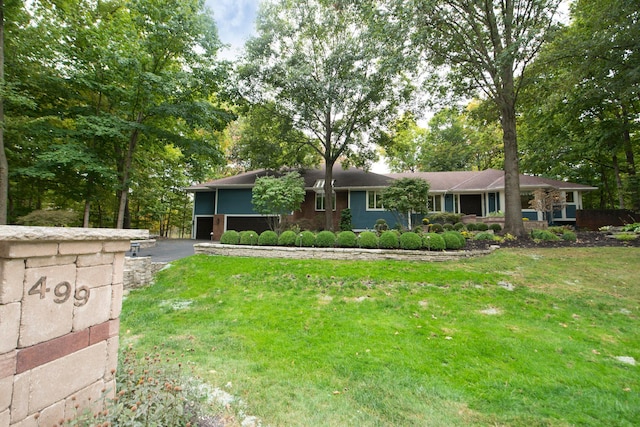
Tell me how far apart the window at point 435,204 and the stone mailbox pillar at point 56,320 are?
18077 millimetres

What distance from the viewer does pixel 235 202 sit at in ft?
55.6

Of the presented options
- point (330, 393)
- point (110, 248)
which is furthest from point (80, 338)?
point (330, 393)

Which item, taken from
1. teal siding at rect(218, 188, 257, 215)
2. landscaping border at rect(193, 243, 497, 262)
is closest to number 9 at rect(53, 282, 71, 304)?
landscaping border at rect(193, 243, 497, 262)

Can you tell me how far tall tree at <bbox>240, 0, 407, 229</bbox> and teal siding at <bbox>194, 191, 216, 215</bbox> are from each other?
6889 mm

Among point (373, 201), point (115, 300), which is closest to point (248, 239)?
point (115, 300)

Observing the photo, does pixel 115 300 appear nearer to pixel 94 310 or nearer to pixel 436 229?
pixel 94 310

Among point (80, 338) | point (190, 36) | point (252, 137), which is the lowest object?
point (80, 338)

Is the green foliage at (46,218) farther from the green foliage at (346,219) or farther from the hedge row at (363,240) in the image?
the green foliage at (346,219)

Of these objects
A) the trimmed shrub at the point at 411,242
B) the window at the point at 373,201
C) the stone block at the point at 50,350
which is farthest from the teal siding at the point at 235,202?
the stone block at the point at 50,350

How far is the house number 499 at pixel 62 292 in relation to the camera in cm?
165

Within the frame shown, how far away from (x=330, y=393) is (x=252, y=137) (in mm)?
14019

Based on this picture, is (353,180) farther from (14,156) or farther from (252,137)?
(14,156)

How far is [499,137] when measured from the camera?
2380cm

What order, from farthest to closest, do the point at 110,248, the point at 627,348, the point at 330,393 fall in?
the point at 627,348, the point at 330,393, the point at 110,248
